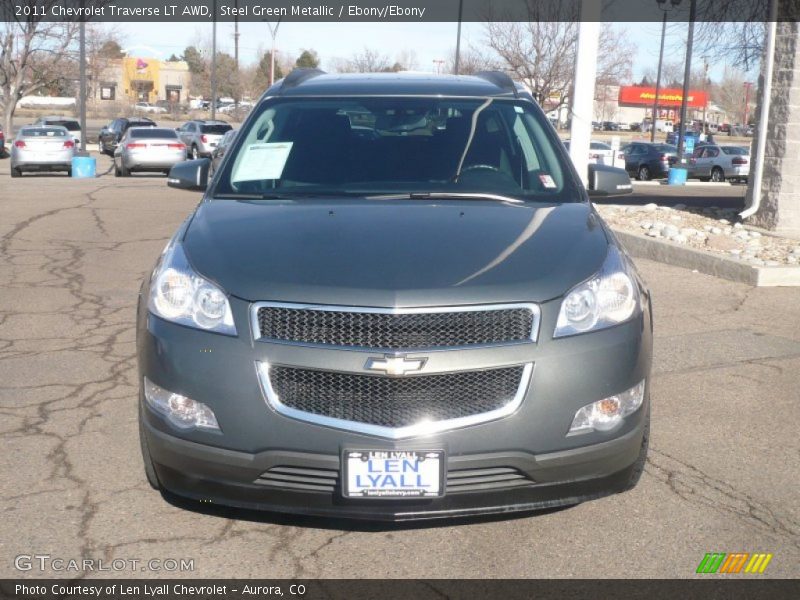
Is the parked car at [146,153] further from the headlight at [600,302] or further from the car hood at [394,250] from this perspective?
the headlight at [600,302]

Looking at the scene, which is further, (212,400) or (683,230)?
(683,230)

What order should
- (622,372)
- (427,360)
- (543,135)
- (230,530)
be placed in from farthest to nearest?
1. (543,135)
2. (230,530)
3. (622,372)
4. (427,360)

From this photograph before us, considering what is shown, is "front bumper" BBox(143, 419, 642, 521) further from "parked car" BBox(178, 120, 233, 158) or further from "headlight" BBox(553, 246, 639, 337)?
"parked car" BBox(178, 120, 233, 158)

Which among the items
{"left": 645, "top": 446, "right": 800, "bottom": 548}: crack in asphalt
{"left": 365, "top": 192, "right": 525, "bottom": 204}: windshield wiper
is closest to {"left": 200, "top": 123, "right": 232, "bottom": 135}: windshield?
{"left": 365, "top": 192, "right": 525, "bottom": 204}: windshield wiper

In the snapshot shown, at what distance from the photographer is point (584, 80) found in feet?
44.0

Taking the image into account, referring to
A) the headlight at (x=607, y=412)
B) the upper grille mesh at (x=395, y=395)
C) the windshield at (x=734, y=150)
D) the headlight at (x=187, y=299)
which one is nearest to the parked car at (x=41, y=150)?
the windshield at (x=734, y=150)

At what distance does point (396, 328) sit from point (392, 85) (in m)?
2.37

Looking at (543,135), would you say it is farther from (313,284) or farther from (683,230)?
(683,230)

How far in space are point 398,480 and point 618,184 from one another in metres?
2.95

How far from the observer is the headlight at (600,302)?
3.57m

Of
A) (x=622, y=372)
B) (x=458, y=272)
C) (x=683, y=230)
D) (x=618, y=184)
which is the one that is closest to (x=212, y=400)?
(x=458, y=272)

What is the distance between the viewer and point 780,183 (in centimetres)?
1220

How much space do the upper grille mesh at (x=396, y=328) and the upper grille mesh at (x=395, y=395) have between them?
0.11 m

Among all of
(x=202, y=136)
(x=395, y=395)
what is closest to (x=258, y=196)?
(x=395, y=395)
